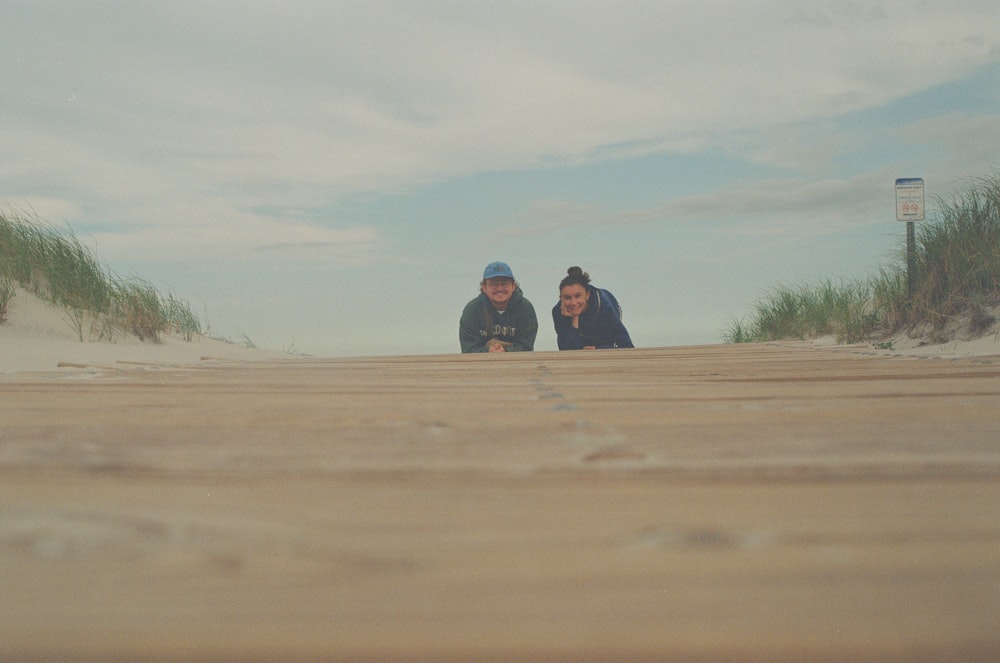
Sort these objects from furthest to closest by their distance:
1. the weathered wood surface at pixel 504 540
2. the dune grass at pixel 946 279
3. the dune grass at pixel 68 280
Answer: the dune grass at pixel 68 280
the dune grass at pixel 946 279
the weathered wood surface at pixel 504 540

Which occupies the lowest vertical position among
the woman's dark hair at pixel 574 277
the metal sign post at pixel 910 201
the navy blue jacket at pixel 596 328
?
the navy blue jacket at pixel 596 328

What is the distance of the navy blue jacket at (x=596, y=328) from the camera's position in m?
4.16

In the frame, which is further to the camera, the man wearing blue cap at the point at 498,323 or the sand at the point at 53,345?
the man wearing blue cap at the point at 498,323

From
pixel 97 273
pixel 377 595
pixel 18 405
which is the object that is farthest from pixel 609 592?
pixel 97 273

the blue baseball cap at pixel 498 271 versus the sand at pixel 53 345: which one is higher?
the blue baseball cap at pixel 498 271

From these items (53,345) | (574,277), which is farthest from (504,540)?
(53,345)

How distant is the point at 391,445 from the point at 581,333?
3486 millimetres

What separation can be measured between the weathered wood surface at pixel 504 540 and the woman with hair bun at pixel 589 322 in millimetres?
3201

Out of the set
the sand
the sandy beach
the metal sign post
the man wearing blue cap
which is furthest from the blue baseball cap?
the sandy beach

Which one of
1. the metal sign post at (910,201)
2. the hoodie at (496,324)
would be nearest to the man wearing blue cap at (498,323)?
the hoodie at (496,324)

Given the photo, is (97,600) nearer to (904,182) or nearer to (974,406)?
(974,406)

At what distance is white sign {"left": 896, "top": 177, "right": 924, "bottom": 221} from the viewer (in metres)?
4.17

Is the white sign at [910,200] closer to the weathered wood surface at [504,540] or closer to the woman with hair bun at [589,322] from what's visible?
the woman with hair bun at [589,322]

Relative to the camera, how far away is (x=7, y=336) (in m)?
4.35
